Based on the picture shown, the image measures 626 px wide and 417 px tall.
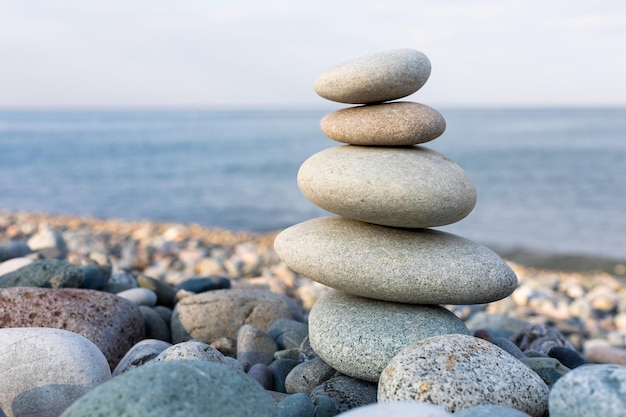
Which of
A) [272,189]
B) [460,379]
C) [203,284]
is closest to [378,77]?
[460,379]

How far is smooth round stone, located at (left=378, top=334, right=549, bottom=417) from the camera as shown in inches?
117

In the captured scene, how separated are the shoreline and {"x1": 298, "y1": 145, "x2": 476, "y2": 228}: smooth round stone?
9212 mm

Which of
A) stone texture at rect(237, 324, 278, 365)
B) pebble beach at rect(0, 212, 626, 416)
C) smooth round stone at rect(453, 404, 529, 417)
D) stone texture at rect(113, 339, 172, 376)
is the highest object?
smooth round stone at rect(453, 404, 529, 417)

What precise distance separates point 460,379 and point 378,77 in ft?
6.49

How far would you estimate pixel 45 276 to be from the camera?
17.8 ft

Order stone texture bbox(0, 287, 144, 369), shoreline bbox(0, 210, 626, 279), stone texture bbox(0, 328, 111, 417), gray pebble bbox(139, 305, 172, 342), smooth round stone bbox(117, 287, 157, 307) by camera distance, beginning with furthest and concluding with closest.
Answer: shoreline bbox(0, 210, 626, 279), smooth round stone bbox(117, 287, 157, 307), gray pebble bbox(139, 305, 172, 342), stone texture bbox(0, 287, 144, 369), stone texture bbox(0, 328, 111, 417)

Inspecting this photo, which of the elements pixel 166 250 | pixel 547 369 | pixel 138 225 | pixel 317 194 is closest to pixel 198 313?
pixel 317 194

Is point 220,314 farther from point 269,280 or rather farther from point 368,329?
point 269,280

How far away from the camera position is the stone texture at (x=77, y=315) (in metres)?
4.47

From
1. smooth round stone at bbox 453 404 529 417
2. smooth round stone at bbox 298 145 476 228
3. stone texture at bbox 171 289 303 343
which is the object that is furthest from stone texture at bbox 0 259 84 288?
smooth round stone at bbox 453 404 529 417

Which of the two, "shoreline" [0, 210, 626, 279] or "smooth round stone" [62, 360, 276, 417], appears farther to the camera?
"shoreline" [0, 210, 626, 279]

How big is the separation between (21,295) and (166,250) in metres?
7.16

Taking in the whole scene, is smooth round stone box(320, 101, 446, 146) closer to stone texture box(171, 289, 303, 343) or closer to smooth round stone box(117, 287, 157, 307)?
stone texture box(171, 289, 303, 343)

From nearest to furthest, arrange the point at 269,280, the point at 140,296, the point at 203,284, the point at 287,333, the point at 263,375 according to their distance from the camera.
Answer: the point at 263,375 < the point at 287,333 < the point at 140,296 < the point at 203,284 < the point at 269,280
